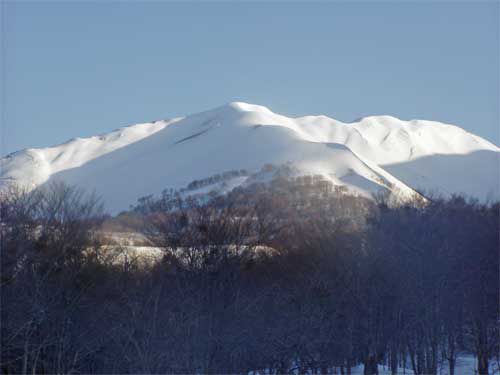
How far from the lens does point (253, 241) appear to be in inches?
1026

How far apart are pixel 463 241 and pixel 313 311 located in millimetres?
7540

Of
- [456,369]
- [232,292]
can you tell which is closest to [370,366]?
[232,292]

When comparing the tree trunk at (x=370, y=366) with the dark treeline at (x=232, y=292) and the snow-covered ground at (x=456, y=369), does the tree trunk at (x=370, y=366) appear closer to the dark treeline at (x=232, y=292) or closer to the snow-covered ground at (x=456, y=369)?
the dark treeline at (x=232, y=292)

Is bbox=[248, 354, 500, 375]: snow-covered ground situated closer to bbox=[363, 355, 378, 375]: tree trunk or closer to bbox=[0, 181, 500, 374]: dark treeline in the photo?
bbox=[0, 181, 500, 374]: dark treeline

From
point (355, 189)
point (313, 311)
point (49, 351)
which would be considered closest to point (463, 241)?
point (313, 311)

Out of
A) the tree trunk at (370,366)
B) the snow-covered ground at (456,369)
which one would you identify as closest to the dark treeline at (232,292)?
the tree trunk at (370,366)

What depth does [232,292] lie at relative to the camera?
78.1 feet

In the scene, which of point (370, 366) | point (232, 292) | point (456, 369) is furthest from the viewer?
point (456, 369)

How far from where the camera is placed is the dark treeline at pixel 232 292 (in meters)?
19.9

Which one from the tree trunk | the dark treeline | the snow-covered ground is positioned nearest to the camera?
the dark treeline

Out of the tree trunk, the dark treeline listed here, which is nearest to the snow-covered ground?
the dark treeline

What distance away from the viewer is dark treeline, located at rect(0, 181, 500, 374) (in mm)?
19906

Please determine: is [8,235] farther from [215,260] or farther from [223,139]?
[223,139]

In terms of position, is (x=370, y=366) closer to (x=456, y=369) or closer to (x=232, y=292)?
(x=232, y=292)
